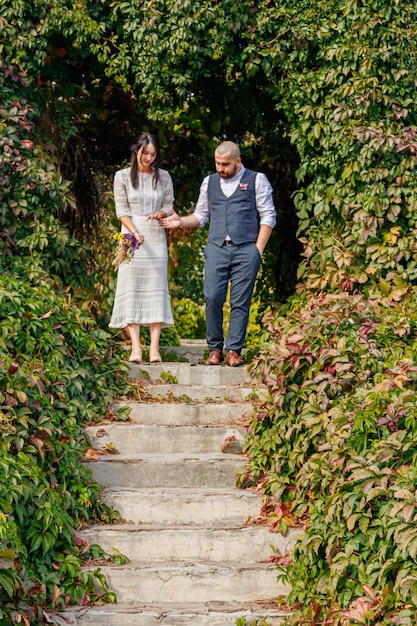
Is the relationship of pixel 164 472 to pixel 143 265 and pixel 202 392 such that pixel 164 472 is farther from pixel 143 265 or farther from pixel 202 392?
pixel 143 265

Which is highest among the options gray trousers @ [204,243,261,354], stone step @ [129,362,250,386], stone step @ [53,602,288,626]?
gray trousers @ [204,243,261,354]

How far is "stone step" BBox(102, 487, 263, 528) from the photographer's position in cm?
534

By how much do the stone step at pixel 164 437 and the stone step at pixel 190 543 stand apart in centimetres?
91

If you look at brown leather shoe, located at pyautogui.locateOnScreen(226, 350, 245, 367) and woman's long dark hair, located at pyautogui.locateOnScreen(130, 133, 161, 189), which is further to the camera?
woman's long dark hair, located at pyautogui.locateOnScreen(130, 133, 161, 189)

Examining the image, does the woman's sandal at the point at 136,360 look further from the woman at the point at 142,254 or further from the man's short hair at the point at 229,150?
the man's short hair at the point at 229,150

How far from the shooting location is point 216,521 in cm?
534

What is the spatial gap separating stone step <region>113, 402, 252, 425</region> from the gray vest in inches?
54.9

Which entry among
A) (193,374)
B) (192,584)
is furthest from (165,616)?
(193,374)

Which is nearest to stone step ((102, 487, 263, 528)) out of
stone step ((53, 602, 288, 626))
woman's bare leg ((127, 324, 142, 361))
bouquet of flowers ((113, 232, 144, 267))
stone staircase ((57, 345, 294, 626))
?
stone staircase ((57, 345, 294, 626))

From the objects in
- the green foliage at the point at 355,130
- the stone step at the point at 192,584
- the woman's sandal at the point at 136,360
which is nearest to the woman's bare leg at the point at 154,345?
the woman's sandal at the point at 136,360

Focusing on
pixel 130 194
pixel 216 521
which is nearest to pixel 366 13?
pixel 130 194

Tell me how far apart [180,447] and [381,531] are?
75.4 inches

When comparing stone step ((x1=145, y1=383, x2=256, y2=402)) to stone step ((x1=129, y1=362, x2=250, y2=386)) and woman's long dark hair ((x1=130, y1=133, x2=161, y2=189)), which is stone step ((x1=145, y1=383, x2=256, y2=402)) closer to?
stone step ((x1=129, y1=362, x2=250, y2=386))

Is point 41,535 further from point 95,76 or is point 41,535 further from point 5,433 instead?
point 95,76
